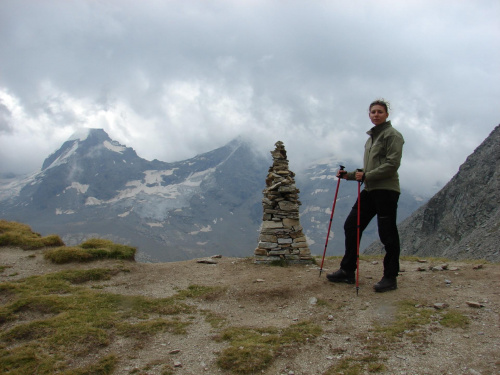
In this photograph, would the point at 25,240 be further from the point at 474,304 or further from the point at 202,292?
the point at 474,304

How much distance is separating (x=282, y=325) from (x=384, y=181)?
4.54m

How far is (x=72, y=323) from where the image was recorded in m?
7.08

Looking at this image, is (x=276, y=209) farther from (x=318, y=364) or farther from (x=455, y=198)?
(x=455, y=198)

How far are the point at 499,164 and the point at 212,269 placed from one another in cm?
6330

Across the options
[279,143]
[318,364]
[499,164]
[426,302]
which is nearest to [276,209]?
[279,143]

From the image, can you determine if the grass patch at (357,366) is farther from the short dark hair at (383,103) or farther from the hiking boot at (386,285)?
the short dark hair at (383,103)

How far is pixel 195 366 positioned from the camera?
5586 mm

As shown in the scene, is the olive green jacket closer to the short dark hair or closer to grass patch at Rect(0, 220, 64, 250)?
the short dark hair

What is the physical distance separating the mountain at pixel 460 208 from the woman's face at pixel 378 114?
147 ft

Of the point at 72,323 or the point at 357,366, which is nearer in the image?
the point at 357,366

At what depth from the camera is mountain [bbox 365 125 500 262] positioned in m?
53.3

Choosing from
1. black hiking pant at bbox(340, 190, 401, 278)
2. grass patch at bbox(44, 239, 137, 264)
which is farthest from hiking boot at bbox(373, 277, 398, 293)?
grass patch at bbox(44, 239, 137, 264)

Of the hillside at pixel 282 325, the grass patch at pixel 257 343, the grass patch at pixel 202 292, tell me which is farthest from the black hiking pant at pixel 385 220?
the grass patch at pixel 202 292

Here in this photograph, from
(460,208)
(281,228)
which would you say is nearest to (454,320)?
(281,228)
